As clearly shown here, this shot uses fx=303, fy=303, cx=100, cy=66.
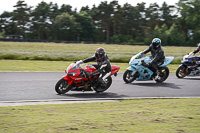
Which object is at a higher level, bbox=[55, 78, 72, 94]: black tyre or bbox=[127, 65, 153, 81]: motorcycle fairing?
bbox=[127, 65, 153, 81]: motorcycle fairing

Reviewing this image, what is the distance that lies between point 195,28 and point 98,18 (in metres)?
33.6

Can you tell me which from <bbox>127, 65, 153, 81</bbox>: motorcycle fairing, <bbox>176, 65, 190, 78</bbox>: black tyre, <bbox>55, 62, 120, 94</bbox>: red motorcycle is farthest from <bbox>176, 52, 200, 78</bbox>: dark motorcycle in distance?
<bbox>55, 62, 120, 94</bbox>: red motorcycle

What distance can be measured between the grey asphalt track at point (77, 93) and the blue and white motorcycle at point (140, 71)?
23 cm

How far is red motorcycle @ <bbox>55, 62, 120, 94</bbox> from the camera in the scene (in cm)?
923

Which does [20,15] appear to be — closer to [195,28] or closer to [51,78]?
[195,28]

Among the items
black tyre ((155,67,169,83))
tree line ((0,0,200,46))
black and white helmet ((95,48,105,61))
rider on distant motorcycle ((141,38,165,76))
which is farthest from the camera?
tree line ((0,0,200,46))

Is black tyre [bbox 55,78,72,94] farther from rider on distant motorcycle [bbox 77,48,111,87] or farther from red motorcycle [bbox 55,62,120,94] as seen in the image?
rider on distant motorcycle [bbox 77,48,111,87]

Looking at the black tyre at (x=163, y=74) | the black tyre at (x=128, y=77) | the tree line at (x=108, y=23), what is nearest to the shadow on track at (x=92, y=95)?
the black tyre at (x=128, y=77)

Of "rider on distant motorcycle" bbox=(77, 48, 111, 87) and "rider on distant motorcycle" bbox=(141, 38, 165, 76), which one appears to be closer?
"rider on distant motorcycle" bbox=(77, 48, 111, 87)

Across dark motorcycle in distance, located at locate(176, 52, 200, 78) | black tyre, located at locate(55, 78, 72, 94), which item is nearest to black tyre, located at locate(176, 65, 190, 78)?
dark motorcycle in distance, located at locate(176, 52, 200, 78)

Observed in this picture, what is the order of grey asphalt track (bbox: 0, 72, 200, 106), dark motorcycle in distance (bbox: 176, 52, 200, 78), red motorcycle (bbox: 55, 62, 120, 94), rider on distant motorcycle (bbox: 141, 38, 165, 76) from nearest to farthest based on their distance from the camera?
grey asphalt track (bbox: 0, 72, 200, 106) < red motorcycle (bbox: 55, 62, 120, 94) < rider on distant motorcycle (bbox: 141, 38, 165, 76) < dark motorcycle in distance (bbox: 176, 52, 200, 78)

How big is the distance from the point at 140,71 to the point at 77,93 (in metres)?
3.45

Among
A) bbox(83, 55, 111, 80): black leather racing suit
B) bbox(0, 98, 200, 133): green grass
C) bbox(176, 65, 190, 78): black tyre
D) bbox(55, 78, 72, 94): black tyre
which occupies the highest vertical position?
bbox(83, 55, 111, 80): black leather racing suit

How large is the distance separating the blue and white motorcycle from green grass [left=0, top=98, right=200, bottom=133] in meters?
3.95
